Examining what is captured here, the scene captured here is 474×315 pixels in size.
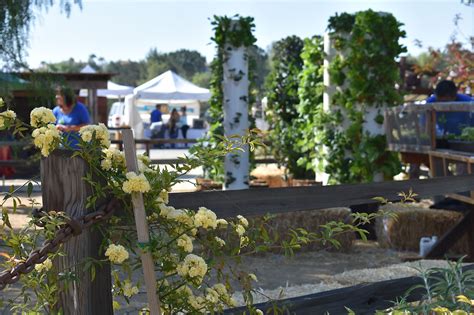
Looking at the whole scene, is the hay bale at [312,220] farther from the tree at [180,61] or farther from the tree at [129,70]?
the tree at [129,70]

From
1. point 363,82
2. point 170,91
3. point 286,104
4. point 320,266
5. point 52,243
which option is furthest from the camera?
point 170,91

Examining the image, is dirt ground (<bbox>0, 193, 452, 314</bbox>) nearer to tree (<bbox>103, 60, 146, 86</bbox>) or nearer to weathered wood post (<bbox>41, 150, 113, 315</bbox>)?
weathered wood post (<bbox>41, 150, 113, 315</bbox>)

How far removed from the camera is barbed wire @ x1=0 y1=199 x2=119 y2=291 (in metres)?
2.43

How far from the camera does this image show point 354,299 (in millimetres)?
3732

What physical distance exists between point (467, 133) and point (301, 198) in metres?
4.25

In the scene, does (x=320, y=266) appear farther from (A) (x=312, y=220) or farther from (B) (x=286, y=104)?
(B) (x=286, y=104)

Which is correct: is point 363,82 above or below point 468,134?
above

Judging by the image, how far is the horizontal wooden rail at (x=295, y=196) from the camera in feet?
10.5

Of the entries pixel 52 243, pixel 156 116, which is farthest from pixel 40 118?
pixel 156 116

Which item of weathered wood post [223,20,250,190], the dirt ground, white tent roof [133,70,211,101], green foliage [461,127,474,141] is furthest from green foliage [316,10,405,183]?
white tent roof [133,70,211,101]

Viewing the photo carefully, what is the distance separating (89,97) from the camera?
67.3 ft

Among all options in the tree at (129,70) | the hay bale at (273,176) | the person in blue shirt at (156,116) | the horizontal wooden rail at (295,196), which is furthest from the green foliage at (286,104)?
the tree at (129,70)

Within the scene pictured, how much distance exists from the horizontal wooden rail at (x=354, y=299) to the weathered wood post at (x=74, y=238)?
2.99 feet

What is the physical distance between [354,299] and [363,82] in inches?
320
